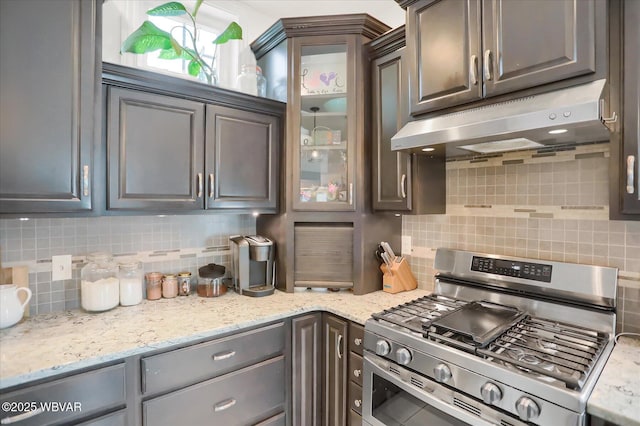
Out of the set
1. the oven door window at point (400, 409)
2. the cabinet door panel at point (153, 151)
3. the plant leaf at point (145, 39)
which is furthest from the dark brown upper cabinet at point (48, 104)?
the oven door window at point (400, 409)

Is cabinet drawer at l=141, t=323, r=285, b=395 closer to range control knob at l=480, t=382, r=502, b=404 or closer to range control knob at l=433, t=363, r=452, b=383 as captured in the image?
range control knob at l=433, t=363, r=452, b=383

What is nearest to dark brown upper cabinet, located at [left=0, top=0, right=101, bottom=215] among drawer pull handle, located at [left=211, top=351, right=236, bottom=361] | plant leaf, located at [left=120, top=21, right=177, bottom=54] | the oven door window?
plant leaf, located at [left=120, top=21, right=177, bottom=54]

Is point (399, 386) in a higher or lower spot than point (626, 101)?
lower

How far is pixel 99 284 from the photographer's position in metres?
1.66

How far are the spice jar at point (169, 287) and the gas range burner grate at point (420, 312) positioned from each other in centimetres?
117

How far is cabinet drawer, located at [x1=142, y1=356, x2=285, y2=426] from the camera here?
1389 millimetres

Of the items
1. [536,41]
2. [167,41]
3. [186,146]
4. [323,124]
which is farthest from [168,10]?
[536,41]

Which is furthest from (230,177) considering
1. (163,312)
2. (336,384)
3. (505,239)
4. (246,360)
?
(505,239)

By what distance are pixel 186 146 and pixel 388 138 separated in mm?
1128

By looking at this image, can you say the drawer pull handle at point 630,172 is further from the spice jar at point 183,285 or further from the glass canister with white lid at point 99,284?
the glass canister with white lid at point 99,284

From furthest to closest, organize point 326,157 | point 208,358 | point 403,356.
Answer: point 326,157
point 208,358
point 403,356

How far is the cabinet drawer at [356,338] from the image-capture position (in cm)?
164

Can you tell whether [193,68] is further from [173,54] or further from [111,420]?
[111,420]

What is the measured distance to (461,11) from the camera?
4.88 feet
